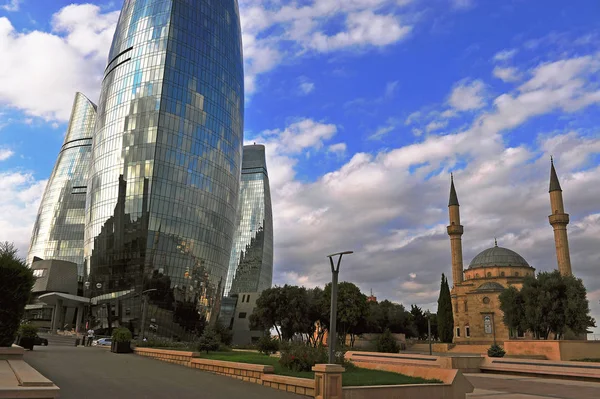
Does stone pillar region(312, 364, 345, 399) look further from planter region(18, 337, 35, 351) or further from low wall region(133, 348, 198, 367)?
planter region(18, 337, 35, 351)

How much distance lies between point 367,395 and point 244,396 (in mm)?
4048

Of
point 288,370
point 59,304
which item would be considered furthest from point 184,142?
point 288,370

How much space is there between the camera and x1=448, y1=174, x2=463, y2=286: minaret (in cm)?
9038

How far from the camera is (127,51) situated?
90938 millimetres

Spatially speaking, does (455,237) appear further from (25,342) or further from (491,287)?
(25,342)

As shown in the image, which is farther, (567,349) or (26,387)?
(567,349)

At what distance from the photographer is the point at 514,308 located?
5553cm

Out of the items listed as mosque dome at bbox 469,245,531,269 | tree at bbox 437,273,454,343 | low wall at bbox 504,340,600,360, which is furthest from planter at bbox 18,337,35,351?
mosque dome at bbox 469,245,531,269

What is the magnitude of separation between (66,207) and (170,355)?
11642 centimetres

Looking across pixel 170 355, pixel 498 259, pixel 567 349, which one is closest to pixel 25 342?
pixel 170 355

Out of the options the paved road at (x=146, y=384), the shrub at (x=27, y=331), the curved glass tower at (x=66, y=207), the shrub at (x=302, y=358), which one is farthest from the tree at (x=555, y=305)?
the curved glass tower at (x=66, y=207)

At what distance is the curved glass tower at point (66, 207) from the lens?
130 metres

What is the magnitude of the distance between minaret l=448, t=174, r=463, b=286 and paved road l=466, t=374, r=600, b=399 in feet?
211

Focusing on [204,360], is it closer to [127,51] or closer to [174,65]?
[174,65]
